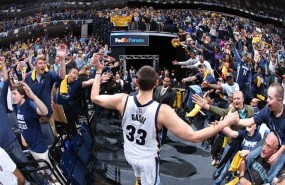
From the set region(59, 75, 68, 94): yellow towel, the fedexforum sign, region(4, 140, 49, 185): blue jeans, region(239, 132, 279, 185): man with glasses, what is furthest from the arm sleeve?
the fedexforum sign

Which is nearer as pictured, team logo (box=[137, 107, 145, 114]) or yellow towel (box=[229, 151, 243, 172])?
team logo (box=[137, 107, 145, 114])

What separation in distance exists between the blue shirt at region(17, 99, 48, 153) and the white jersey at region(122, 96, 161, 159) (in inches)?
61.6

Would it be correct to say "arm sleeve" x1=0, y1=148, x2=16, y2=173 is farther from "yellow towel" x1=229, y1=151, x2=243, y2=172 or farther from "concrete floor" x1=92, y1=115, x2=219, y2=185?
"yellow towel" x1=229, y1=151, x2=243, y2=172

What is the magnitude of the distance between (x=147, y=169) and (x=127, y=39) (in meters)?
15.1

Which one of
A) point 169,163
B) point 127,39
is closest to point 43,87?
point 169,163

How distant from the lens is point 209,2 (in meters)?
34.9

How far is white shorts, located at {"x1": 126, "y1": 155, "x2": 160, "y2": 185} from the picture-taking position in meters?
3.45

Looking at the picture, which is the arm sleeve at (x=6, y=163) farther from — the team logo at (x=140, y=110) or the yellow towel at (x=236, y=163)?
the yellow towel at (x=236, y=163)

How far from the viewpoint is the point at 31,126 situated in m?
4.62

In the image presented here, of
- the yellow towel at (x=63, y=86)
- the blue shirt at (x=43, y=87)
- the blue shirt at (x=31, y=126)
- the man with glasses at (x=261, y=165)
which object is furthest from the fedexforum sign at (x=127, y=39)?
the man with glasses at (x=261, y=165)

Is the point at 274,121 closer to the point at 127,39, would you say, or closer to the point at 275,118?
the point at 275,118

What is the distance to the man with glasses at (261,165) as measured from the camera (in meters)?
3.86

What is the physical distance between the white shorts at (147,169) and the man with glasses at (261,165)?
3.34 feet

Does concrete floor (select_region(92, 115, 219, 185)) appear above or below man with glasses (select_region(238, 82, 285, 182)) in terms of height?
below
